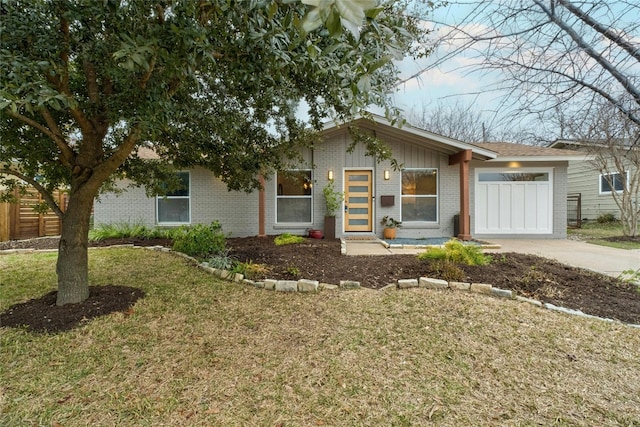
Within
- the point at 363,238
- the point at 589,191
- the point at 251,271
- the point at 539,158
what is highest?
the point at 539,158

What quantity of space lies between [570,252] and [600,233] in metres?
5.91

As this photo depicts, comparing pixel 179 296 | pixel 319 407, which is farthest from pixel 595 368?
pixel 179 296

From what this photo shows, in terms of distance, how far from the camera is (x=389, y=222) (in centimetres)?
921

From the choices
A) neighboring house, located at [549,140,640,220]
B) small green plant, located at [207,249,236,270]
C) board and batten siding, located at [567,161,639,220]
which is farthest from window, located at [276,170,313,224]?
board and batten siding, located at [567,161,639,220]

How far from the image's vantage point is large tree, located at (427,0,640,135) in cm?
181

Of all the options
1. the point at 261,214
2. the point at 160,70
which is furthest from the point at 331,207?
the point at 160,70

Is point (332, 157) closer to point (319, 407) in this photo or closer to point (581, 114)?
point (581, 114)

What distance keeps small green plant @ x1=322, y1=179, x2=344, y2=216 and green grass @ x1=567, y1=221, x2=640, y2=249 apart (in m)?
7.11

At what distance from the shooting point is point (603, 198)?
1352 cm

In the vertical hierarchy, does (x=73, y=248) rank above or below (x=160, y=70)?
below

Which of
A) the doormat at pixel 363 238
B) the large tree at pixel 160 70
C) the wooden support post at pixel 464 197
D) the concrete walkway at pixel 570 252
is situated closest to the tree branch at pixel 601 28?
the large tree at pixel 160 70

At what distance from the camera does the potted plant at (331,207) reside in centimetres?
895

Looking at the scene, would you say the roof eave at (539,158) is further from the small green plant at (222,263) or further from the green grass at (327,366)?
the small green plant at (222,263)

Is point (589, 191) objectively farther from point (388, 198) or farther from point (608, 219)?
point (388, 198)
